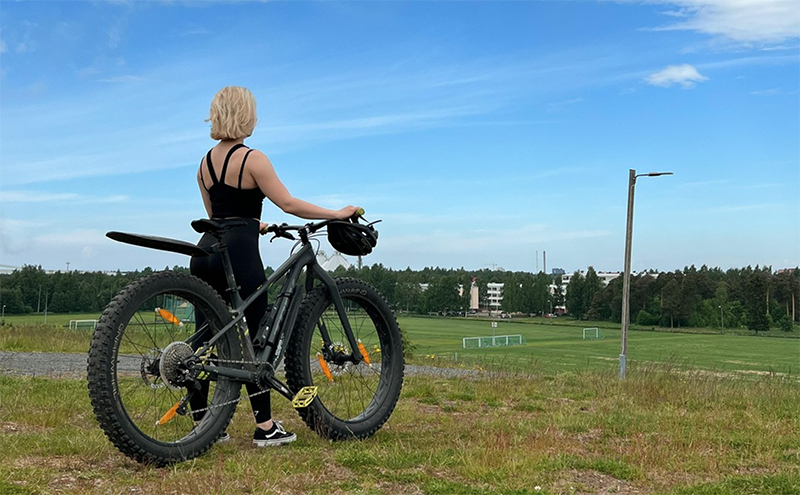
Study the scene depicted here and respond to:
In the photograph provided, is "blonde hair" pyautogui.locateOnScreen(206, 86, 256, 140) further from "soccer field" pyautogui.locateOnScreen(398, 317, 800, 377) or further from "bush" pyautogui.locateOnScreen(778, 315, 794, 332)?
"bush" pyautogui.locateOnScreen(778, 315, 794, 332)

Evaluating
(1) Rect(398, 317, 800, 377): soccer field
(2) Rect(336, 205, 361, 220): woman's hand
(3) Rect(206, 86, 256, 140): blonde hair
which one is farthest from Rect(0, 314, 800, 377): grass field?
(2) Rect(336, 205, 361, 220): woman's hand

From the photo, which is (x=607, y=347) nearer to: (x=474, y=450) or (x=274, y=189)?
(x=474, y=450)

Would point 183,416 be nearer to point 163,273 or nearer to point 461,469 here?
point 163,273

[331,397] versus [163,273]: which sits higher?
[163,273]

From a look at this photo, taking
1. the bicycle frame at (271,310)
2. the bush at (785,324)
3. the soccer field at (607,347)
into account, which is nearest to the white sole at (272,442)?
the bicycle frame at (271,310)

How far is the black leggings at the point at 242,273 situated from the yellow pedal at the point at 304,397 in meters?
0.19

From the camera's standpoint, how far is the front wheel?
181 inches

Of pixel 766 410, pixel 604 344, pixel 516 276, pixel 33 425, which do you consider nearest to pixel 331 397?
pixel 33 425

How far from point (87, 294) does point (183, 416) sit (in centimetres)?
216

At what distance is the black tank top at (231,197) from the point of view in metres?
4.38

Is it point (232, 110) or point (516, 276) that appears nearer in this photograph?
point (232, 110)

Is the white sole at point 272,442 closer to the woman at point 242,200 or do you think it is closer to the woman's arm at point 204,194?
the woman at point 242,200

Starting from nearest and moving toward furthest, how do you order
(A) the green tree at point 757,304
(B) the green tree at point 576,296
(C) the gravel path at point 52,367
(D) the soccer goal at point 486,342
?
1. (C) the gravel path at point 52,367
2. (D) the soccer goal at point 486,342
3. (A) the green tree at point 757,304
4. (B) the green tree at point 576,296

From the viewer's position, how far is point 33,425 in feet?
16.3
